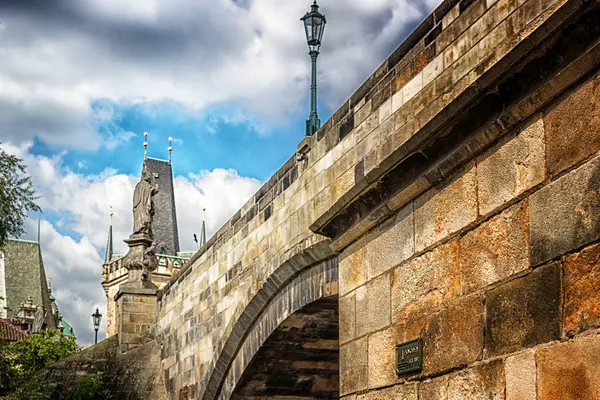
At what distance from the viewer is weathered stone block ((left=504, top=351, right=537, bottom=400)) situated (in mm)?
3947

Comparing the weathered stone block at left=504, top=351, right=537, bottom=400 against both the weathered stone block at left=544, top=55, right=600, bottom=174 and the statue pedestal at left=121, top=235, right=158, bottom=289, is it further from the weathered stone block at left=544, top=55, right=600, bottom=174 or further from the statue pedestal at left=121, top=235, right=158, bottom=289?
the statue pedestal at left=121, top=235, right=158, bottom=289

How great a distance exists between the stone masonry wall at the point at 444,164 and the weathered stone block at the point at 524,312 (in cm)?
2

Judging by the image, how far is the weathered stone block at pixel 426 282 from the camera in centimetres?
468

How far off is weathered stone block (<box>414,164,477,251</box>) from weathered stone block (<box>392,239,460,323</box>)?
3.0 inches

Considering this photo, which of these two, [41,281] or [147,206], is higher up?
[41,281]

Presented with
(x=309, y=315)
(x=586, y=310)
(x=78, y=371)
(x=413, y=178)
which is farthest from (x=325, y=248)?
(x=78, y=371)

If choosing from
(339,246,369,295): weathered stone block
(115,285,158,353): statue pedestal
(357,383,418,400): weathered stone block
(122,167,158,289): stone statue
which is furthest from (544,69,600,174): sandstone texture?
(122,167,158,289): stone statue

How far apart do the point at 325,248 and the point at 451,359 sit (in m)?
4.98

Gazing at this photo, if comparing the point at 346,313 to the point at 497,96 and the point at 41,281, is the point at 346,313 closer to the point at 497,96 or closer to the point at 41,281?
the point at 497,96

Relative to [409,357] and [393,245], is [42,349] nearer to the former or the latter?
[393,245]

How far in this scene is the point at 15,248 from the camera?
5791 centimetres

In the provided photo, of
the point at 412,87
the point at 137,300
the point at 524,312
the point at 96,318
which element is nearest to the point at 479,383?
the point at 524,312

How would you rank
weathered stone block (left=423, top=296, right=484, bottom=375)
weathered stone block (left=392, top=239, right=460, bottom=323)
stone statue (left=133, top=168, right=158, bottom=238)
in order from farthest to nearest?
stone statue (left=133, top=168, right=158, bottom=238) < weathered stone block (left=392, top=239, right=460, bottom=323) < weathered stone block (left=423, top=296, right=484, bottom=375)

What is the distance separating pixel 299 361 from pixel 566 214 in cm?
947
